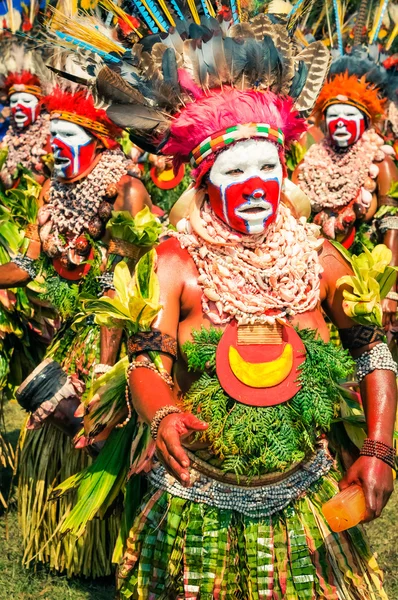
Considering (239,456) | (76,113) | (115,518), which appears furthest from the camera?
(76,113)

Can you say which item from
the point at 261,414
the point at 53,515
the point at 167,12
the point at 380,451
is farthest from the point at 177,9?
the point at 53,515

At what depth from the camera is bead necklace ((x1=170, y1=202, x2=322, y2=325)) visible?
3057mm

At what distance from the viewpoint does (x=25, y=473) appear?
4.96 metres

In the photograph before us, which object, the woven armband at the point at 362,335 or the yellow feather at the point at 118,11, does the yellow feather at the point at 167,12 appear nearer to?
the yellow feather at the point at 118,11

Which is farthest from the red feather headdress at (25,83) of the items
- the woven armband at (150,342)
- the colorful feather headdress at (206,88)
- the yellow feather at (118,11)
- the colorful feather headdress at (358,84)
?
the woven armband at (150,342)

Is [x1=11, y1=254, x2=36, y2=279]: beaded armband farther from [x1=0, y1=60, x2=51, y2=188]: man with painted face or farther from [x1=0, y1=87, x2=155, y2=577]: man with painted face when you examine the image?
[x1=0, y1=60, x2=51, y2=188]: man with painted face

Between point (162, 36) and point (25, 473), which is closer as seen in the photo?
point (162, 36)

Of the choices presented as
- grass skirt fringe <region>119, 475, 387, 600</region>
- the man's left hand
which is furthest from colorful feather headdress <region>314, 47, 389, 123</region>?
the man's left hand

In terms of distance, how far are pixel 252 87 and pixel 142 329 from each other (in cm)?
93

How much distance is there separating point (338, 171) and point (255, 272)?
329cm

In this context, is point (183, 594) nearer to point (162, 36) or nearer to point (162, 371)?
point (162, 371)

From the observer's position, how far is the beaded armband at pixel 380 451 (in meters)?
2.92

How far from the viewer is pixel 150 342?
117 inches

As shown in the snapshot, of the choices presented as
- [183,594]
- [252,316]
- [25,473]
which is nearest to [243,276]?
[252,316]
